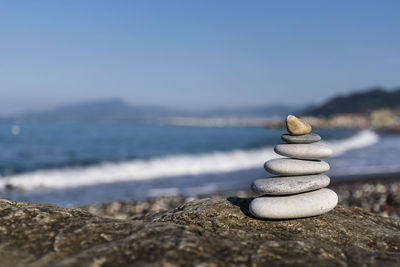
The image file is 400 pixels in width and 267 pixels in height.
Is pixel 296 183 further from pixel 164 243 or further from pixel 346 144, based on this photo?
pixel 346 144

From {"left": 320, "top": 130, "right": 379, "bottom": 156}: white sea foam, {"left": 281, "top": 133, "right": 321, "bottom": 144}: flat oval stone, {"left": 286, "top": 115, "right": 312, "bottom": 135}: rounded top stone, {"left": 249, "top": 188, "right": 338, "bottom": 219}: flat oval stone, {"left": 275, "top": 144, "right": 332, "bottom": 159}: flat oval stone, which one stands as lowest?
{"left": 320, "top": 130, "right": 379, "bottom": 156}: white sea foam

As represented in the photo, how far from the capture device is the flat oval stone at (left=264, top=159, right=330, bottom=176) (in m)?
5.84

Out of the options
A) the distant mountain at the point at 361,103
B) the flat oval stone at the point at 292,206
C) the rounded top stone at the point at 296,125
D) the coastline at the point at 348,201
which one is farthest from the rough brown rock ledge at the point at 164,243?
the distant mountain at the point at 361,103

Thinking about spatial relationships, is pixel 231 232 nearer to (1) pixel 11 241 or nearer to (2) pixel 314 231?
(2) pixel 314 231

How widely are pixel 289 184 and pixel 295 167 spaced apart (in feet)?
1.09

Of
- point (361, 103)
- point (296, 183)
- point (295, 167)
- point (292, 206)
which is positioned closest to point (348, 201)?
point (295, 167)

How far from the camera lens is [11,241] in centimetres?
375

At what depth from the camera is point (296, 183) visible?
5.63 metres

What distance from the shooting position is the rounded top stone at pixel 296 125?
5992 millimetres

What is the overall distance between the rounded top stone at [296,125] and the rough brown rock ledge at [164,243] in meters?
1.48

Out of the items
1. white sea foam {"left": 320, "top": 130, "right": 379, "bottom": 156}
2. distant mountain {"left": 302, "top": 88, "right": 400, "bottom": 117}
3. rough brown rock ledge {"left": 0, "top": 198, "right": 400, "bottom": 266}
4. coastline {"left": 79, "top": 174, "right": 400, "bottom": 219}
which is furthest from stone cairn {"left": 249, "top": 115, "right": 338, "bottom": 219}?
distant mountain {"left": 302, "top": 88, "right": 400, "bottom": 117}

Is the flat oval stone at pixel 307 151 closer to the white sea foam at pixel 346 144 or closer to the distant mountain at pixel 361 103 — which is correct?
the white sea foam at pixel 346 144

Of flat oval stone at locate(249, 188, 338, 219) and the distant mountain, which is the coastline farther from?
the distant mountain

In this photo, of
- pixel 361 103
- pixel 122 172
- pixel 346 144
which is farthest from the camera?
pixel 361 103
